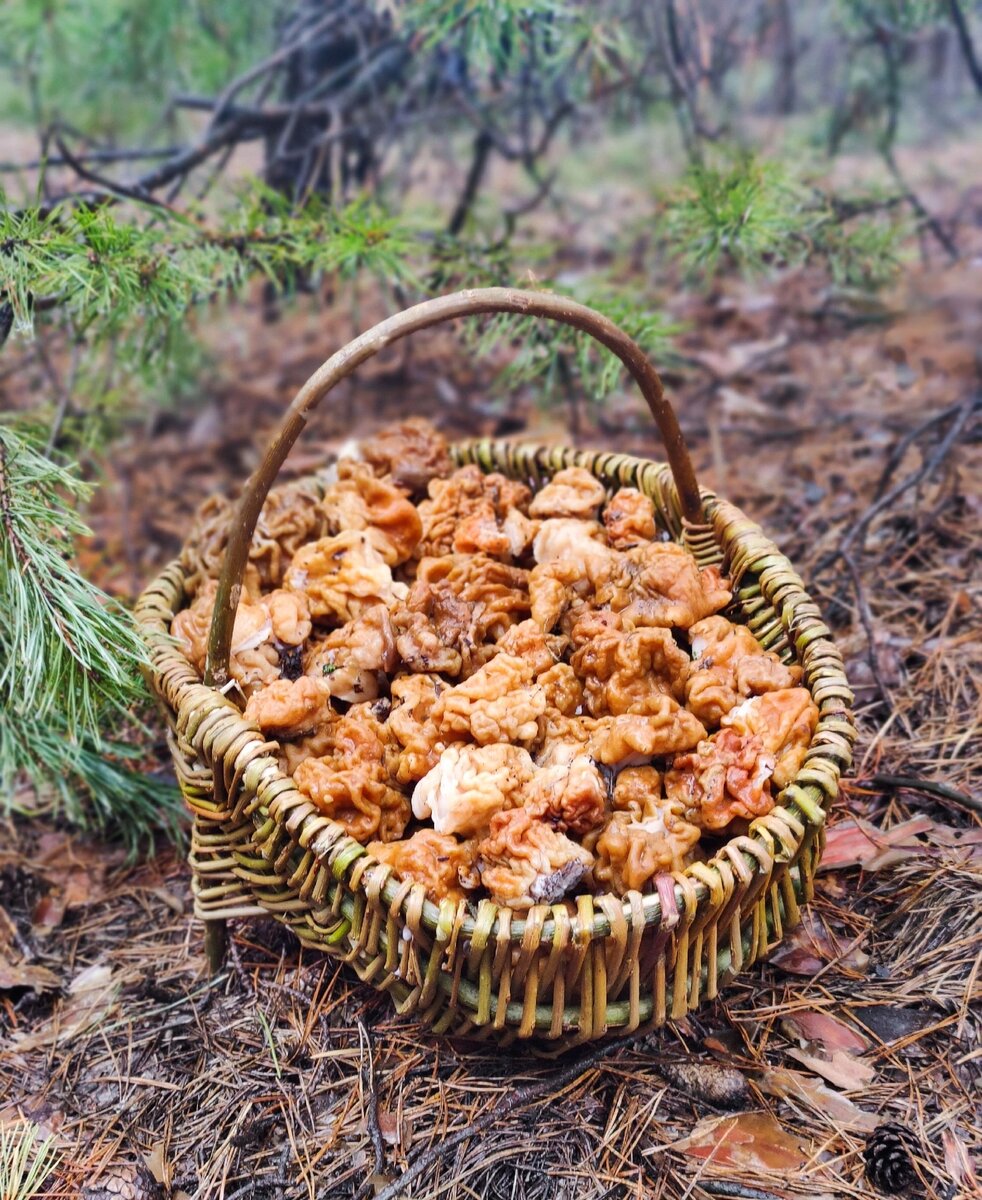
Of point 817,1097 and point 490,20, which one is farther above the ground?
point 490,20

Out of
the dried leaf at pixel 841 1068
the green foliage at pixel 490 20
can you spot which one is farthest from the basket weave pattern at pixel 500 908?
the green foliage at pixel 490 20

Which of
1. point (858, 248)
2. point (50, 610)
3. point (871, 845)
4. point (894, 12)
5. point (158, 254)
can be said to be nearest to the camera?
point (50, 610)

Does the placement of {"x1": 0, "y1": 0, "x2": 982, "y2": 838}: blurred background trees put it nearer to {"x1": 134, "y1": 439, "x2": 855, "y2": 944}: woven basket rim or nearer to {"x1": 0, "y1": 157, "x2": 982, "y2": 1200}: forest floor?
{"x1": 134, "y1": 439, "x2": 855, "y2": 944}: woven basket rim

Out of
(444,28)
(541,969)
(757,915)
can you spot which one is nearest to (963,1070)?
(757,915)

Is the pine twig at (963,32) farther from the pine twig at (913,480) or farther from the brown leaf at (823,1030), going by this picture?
the brown leaf at (823,1030)

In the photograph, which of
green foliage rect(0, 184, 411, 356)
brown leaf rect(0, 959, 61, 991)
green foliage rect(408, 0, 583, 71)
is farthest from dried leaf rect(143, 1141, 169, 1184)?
green foliage rect(408, 0, 583, 71)

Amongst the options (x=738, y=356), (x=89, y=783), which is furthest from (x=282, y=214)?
(x=738, y=356)

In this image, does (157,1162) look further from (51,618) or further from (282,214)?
(282,214)

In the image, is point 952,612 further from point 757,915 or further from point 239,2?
point 239,2
